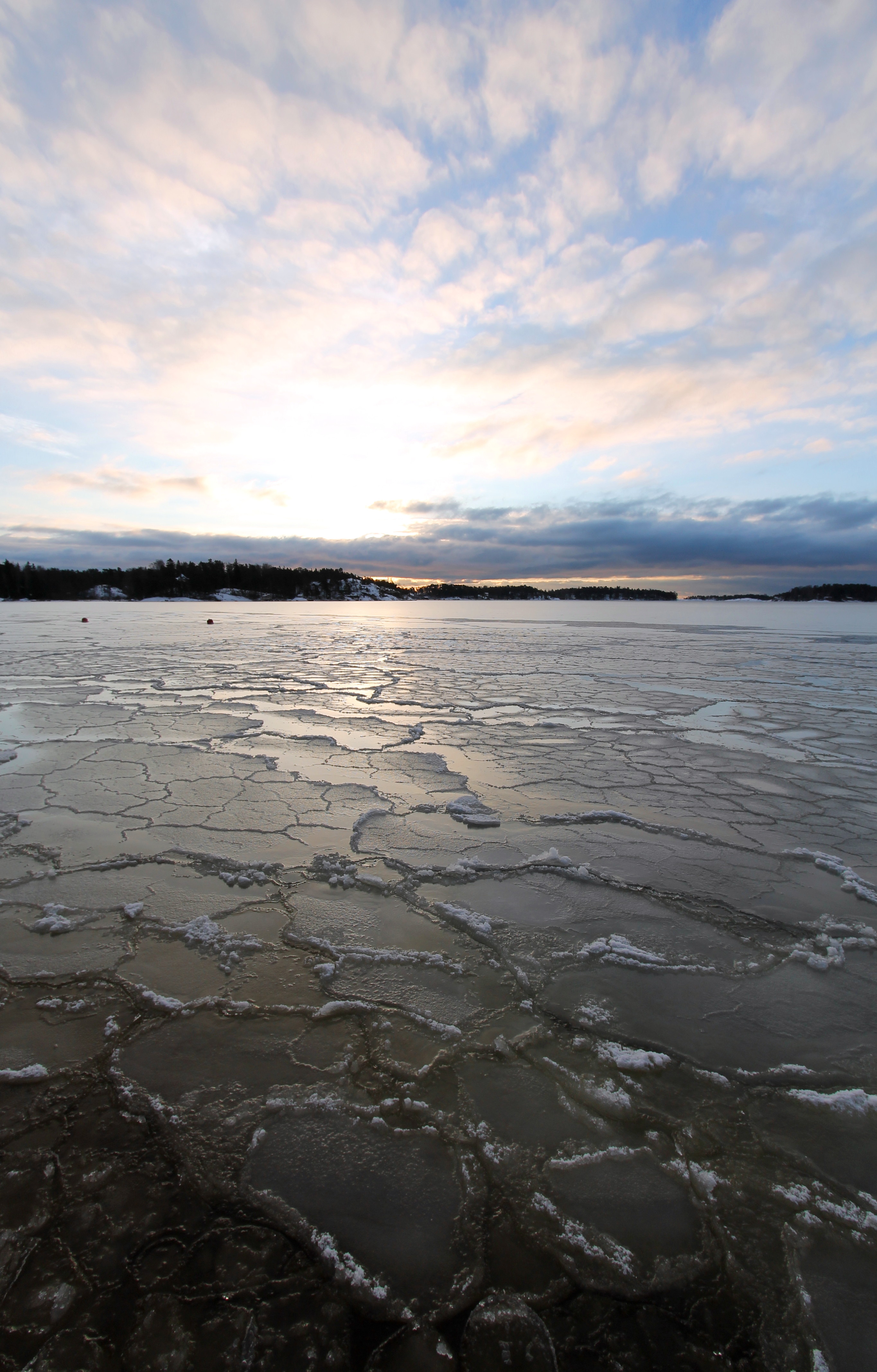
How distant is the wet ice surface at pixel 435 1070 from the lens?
1.25 meters

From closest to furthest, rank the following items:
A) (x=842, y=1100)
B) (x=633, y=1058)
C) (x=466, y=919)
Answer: (x=842, y=1100) → (x=633, y=1058) → (x=466, y=919)

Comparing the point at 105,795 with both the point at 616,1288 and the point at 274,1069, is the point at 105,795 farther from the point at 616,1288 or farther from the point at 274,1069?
the point at 616,1288

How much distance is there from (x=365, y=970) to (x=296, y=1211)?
37.5 inches

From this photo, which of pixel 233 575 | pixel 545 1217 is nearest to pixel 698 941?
pixel 545 1217

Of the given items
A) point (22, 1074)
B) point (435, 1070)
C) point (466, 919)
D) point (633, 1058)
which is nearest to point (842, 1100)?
point (633, 1058)

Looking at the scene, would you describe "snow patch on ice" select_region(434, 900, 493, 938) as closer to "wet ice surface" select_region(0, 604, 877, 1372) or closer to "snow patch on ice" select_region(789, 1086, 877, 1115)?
"wet ice surface" select_region(0, 604, 877, 1372)

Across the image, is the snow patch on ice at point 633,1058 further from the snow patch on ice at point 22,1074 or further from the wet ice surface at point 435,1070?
the snow patch on ice at point 22,1074

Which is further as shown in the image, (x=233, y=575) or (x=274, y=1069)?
(x=233, y=575)

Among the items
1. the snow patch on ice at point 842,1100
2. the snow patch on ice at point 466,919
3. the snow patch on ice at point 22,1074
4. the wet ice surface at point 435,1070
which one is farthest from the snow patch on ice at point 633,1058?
the snow patch on ice at point 22,1074

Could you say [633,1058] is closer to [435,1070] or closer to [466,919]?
[435,1070]

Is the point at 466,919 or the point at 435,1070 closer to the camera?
the point at 435,1070

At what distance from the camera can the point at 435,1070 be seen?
188cm

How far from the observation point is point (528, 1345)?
1.19 meters

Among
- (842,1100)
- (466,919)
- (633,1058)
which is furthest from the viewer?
(466,919)
